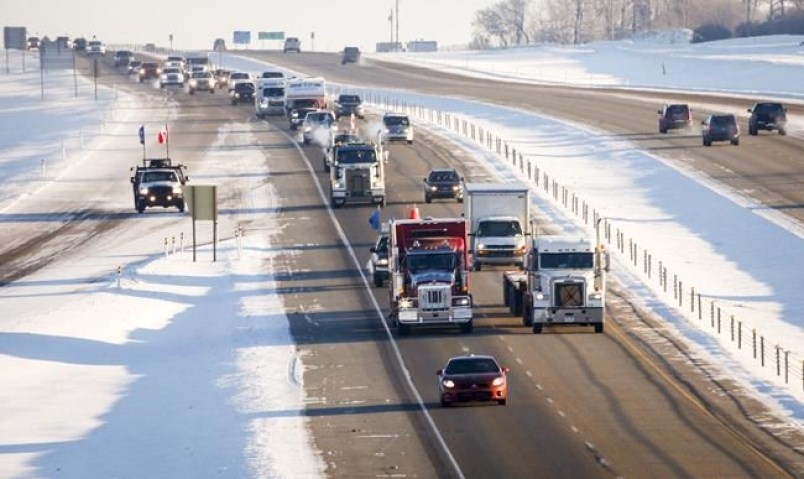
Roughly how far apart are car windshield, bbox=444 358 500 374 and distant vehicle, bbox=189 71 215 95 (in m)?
124

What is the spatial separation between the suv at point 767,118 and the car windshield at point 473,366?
220ft

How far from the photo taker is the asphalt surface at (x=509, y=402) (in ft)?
118

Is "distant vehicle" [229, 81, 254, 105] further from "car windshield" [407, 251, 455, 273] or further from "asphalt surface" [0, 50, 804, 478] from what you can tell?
"car windshield" [407, 251, 455, 273]

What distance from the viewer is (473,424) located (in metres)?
39.7

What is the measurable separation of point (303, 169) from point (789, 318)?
4631 cm

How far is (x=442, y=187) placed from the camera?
3184 inches

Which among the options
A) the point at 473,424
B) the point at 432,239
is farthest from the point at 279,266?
the point at 473,424

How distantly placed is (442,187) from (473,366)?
40.2 meters

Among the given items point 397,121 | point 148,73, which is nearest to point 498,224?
point 397,121

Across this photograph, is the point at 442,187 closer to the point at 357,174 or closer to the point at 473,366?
the point at 357,174

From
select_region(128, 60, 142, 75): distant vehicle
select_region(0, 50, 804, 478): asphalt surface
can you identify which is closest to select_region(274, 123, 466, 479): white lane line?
select_region(0, 50, 804, 478): asphalt surface

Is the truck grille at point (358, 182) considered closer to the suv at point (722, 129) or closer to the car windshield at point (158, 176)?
the car windshield at point (158, 176)

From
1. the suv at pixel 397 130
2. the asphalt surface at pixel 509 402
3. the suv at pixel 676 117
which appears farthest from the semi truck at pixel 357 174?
the suv at pixel 676 117

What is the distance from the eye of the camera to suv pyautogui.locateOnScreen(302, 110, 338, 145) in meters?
112
